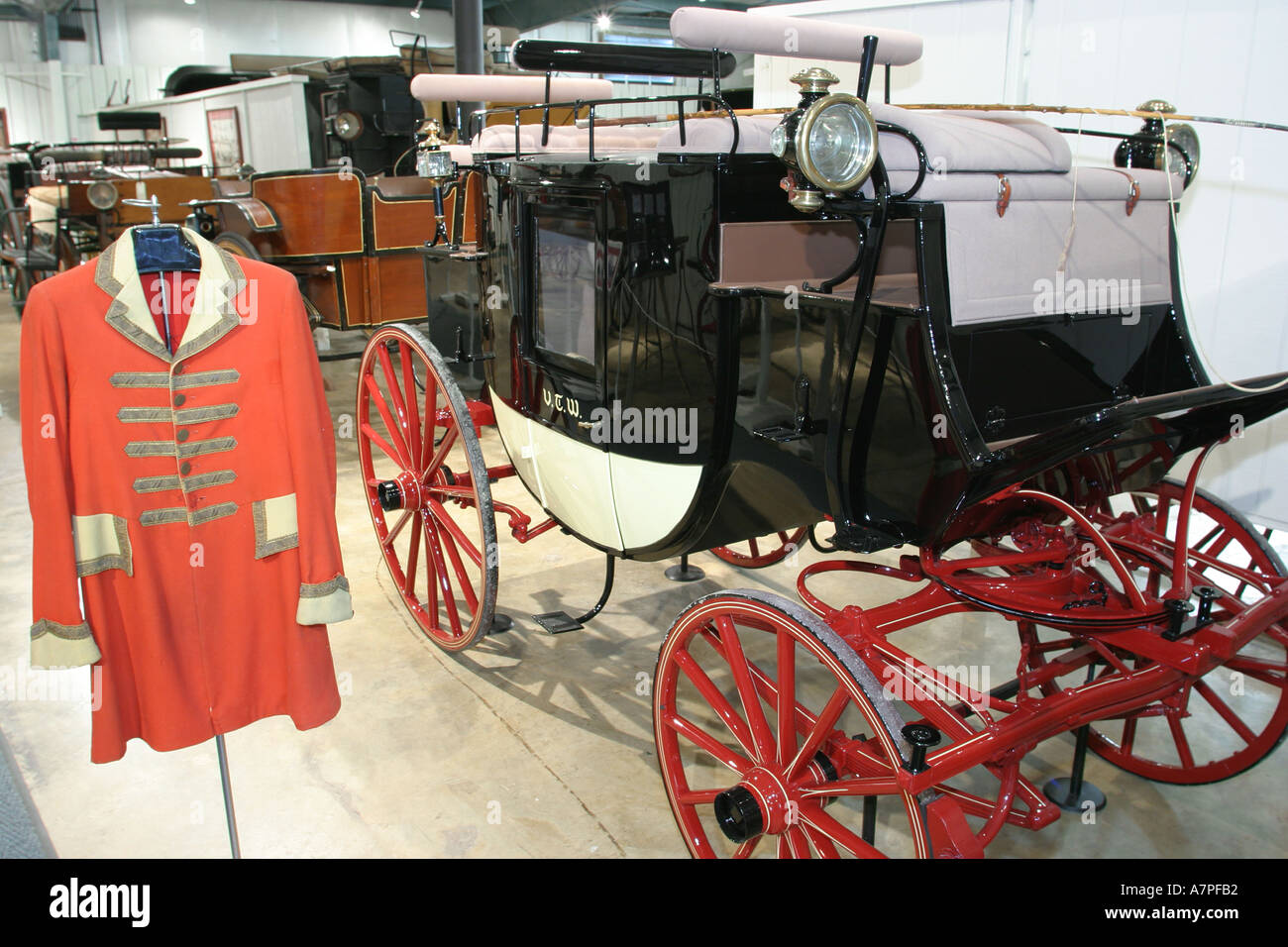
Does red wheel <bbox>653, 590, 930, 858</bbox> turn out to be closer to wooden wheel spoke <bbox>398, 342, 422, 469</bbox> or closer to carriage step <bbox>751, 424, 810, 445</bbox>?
carriage step <bbox>751, 424, 810, 445</bbox>

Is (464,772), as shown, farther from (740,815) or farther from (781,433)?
(781,433)

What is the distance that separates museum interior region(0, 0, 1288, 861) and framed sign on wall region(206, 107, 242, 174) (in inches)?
365

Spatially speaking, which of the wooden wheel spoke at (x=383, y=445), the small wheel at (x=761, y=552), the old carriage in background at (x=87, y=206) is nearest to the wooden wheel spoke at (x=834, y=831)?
the small wheel at (x=761, y=552)

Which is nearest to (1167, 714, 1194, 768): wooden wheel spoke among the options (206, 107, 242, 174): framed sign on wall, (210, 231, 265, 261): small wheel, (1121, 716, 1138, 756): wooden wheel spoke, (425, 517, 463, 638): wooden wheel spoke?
(1121, 716, 1138, 756): wooden wheel spoke

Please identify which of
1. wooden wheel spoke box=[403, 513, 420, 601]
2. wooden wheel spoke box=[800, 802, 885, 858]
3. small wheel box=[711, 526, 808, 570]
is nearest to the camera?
wooden wheel spoke box=[800, 802, 885, 858]

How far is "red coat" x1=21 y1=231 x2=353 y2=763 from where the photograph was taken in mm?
1576

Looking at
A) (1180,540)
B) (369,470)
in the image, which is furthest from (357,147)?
(1180,540)

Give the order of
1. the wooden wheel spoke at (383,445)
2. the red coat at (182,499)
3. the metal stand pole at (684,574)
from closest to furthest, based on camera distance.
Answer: the red coat at (182,499) < the wooden wheel spoke at (383,445) < the metal stand pole at (684,574)

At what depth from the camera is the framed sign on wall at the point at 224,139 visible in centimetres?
1161

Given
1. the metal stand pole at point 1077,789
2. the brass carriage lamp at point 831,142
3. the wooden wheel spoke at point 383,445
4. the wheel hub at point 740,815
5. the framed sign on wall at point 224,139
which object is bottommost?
the metal stand pole at point 1077,789

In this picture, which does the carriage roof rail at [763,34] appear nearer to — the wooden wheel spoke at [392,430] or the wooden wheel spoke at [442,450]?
the wooden wheel spoke at [442,450]

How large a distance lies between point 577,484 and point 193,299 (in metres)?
1.14

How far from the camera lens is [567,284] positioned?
7.90 feet

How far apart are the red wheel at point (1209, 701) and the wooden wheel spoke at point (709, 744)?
80 cm
